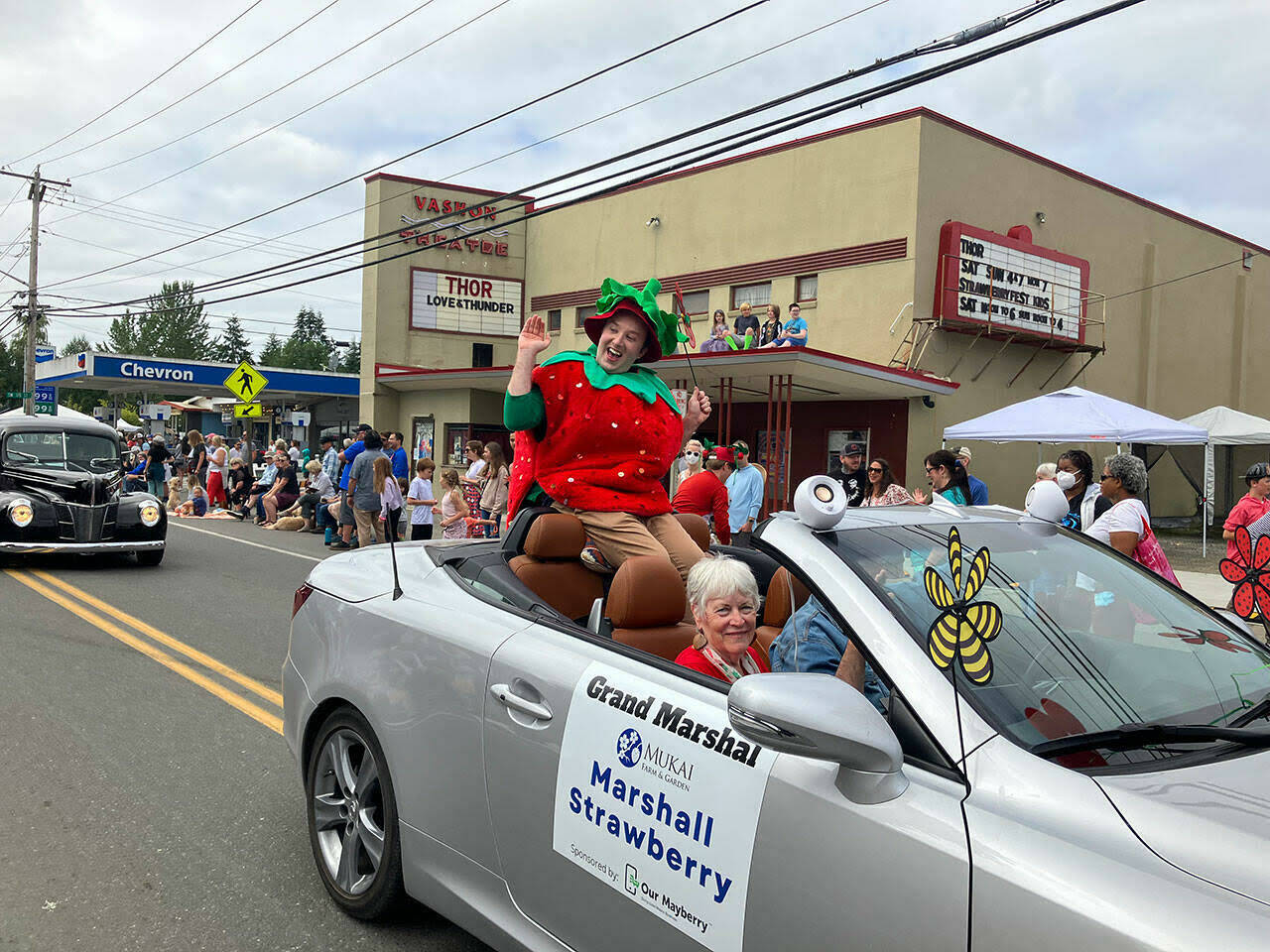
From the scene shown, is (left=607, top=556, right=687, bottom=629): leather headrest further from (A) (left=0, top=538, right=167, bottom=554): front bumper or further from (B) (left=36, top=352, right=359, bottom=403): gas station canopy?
(B) (left=36, top=352, right=359, bottom=403): gas station canopy

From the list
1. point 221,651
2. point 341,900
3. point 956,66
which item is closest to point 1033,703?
point 341,900

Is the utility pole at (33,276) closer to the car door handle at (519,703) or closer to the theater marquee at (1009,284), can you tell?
the theater marquee at (1009,284)

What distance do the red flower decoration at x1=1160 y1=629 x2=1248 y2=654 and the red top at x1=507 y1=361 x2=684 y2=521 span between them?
211cm

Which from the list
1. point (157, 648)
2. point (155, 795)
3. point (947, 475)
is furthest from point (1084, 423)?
point (155, 795)

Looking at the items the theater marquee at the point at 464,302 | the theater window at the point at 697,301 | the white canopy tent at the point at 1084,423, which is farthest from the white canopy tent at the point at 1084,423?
the theater marquee at the point at 464,302

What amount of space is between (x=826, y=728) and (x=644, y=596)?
1335 mm

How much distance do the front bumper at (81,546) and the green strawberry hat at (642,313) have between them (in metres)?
9.39

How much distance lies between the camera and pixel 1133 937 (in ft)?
4.85

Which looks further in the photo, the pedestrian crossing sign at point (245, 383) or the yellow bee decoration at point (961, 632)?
the pedestrian crossing sign at point (245, 383)

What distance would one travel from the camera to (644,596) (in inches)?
121

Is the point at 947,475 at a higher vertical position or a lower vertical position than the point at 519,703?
higher

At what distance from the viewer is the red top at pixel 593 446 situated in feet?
13.7

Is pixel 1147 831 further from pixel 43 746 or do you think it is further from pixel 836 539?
pixel 43 746

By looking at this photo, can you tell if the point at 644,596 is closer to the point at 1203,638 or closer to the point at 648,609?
the point at 648,609
